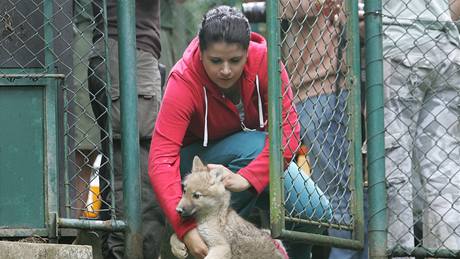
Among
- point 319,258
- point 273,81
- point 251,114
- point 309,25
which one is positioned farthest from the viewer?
point 319,258

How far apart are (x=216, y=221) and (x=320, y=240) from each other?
0.70 metres

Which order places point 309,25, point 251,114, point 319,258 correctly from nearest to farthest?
1. point 251,114
2. point 309,25
3. point 319,258

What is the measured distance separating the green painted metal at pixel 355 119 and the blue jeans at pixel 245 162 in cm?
27

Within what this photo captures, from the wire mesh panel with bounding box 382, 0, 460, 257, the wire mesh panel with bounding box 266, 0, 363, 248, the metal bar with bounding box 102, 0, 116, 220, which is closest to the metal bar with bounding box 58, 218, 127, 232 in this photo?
the metal bar with bounding box 102, 0, 116, 220

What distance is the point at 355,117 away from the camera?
768 cm

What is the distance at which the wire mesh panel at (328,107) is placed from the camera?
7.51m

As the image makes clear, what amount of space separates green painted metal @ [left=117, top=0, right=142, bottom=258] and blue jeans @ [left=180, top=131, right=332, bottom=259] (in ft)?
1.09

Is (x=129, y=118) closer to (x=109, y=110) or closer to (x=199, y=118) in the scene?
(x=109, y=110)

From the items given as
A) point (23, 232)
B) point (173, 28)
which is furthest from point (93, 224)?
Answer: point (173, 28)

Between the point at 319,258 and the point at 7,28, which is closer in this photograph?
the point at 7,28

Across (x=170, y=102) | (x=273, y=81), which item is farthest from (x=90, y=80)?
(x=273, y=81)

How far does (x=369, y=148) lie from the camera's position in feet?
25.2

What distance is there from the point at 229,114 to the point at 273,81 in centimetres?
46

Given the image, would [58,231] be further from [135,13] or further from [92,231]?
[135,13]
